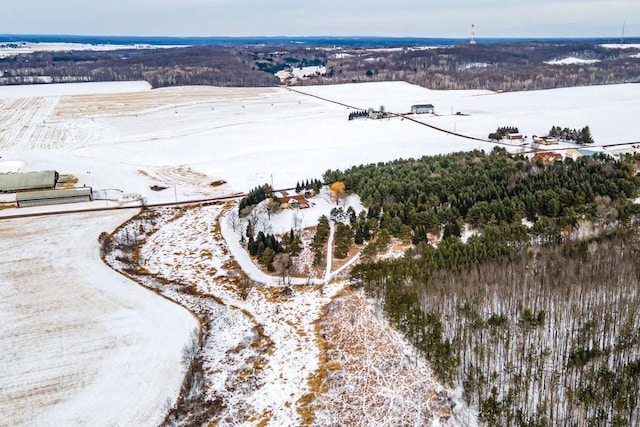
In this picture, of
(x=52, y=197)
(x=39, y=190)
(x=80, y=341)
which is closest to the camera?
(x=80, y=341)

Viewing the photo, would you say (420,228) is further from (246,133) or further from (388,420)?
(246,133)

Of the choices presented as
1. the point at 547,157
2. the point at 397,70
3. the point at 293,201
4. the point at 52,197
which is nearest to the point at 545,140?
the point at 547,157

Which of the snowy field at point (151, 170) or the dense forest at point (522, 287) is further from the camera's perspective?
the snowy field at point (151, 170)

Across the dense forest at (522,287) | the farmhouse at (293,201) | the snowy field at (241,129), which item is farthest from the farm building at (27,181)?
the dense forest at (522,287)

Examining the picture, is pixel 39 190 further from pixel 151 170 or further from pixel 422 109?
pixel 422 109

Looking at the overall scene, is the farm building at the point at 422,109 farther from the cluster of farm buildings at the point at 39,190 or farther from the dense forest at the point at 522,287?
the cluster of farm buildings at the point at 39,190

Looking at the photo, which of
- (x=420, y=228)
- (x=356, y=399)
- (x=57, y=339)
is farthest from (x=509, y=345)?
(x=57, y=339)

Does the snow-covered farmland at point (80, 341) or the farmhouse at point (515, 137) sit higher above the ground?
the farmhouse at point (515, 137)

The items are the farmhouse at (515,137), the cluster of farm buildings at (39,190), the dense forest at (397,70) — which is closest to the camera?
the cluster of farm buildings at (39,190)
